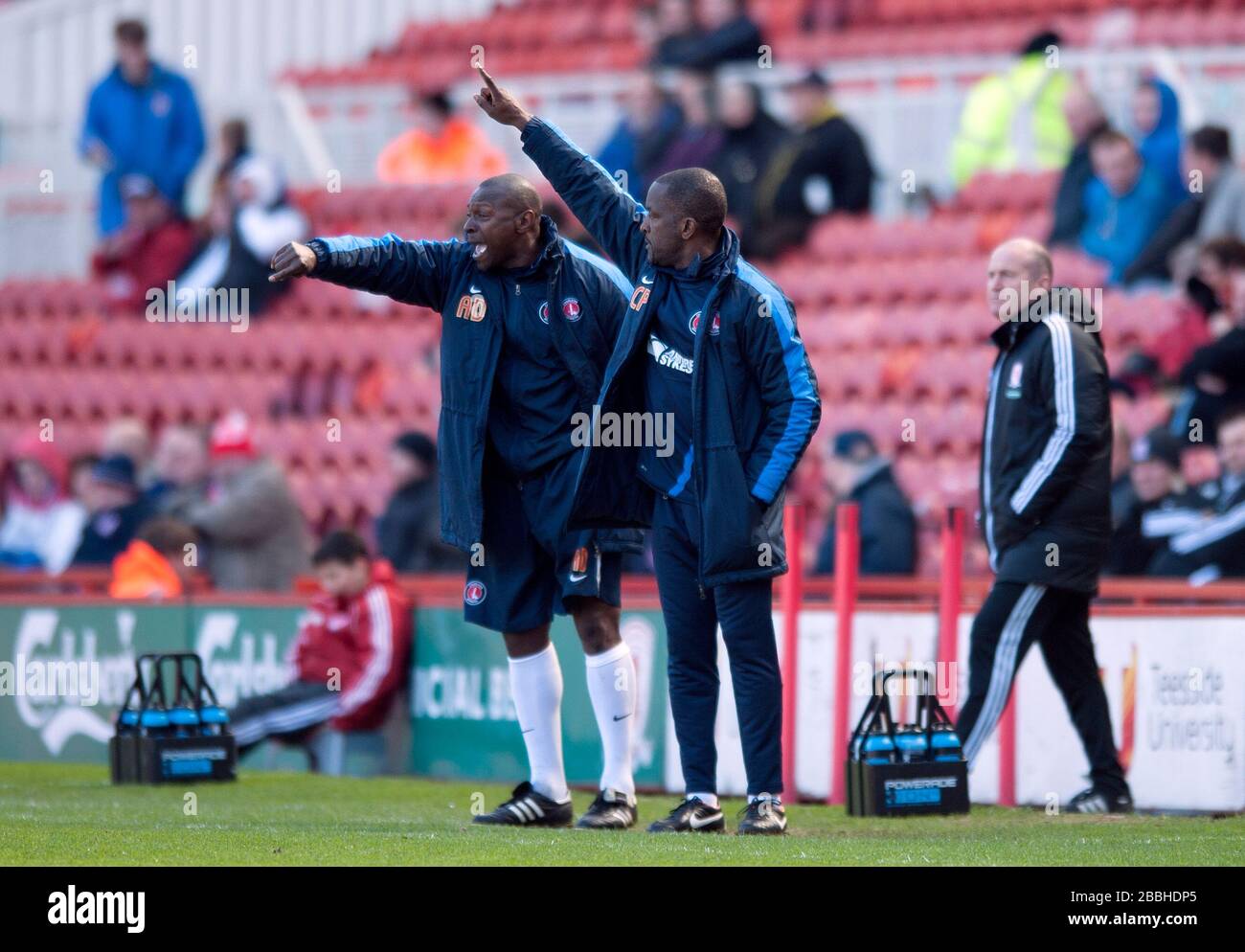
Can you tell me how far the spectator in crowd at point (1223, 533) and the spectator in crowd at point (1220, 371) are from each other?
560 millimetres

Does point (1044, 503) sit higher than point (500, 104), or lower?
lower

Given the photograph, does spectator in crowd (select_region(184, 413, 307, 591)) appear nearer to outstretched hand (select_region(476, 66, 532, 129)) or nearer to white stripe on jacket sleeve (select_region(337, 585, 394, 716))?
white stripe on jacket sleeve (select_region(337, 585, 394, 716))

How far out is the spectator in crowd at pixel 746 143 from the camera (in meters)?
15.9

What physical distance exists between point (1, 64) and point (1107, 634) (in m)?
17.4

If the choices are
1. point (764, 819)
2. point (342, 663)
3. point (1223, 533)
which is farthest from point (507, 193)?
point (342, 663)

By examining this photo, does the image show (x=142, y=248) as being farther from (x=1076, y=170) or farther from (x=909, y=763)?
(x=909, y=763)

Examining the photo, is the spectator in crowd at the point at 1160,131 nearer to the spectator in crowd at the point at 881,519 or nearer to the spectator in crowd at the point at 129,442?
the spectator in crowd at the point at 881,519

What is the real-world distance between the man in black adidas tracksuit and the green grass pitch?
1.45ft

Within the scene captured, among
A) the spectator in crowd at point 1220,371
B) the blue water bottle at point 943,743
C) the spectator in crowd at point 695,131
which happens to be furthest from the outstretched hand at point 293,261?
the spectator in crowd at point 695,131

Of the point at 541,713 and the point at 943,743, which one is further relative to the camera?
the point at 943,743

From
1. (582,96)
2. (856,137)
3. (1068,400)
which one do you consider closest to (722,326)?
(1068,400)

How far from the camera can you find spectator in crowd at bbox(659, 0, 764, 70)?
17500 mm

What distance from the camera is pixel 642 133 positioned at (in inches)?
663

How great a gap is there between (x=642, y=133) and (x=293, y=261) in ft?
31.7
